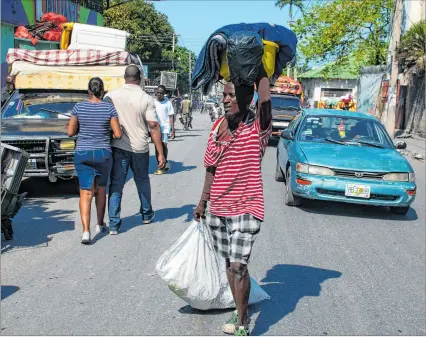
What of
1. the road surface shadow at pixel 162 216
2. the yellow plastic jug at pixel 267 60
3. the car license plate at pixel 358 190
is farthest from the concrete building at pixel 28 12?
the yellow plastic jug at pixel 267 60

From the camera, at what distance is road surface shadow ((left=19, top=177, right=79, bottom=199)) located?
31.9 ft

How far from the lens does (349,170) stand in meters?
8.39

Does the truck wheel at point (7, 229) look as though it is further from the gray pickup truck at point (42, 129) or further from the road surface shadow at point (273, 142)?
the road surface shadow at point (273, 142)

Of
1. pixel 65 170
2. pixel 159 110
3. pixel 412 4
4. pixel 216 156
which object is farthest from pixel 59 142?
pixel 412 4

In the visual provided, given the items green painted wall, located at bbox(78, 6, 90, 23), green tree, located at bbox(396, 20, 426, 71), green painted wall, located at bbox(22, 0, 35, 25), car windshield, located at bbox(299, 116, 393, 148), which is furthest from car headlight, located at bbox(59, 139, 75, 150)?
green painted wall, located at bbox(78, 6, 90, 23)

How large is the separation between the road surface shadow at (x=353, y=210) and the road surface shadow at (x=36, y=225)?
3698 mm

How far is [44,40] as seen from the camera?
18.4 m

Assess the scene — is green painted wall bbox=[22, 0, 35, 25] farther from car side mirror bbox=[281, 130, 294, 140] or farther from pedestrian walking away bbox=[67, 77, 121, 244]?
pedestrian walking away bbox=[67, 77, 121, 244]

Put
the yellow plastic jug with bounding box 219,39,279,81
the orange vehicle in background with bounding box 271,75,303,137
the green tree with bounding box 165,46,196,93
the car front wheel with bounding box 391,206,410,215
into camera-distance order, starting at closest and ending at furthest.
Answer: the yellow plastic jug with bounding box 219,39,279,81, the car front wheel with bounding box 391,206,410,215, the orange vehicle in background with bounding box 271,75,303,137, the green tree with bounding box 165,46,196,93

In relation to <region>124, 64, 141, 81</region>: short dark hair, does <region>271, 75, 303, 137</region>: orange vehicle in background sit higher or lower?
lower

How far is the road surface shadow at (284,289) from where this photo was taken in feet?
15.0

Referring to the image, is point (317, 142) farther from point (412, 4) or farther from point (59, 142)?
point (412, 4)

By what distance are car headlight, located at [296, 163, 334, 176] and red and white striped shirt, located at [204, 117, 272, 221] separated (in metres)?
4.61

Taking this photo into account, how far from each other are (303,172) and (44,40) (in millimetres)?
12654
